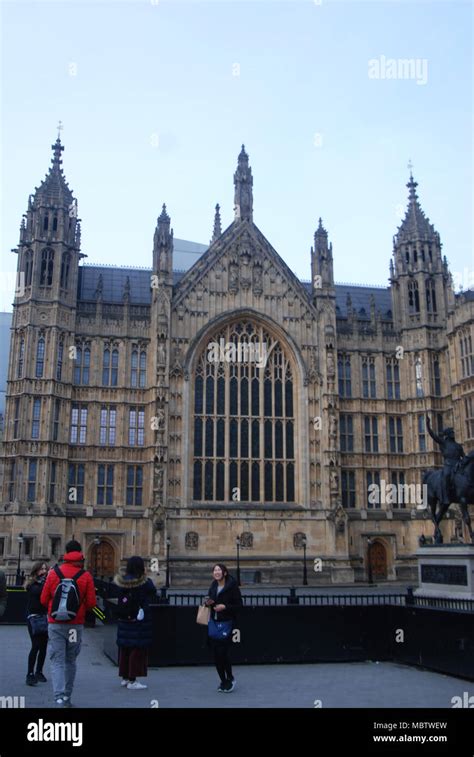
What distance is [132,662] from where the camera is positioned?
1270 centimetres

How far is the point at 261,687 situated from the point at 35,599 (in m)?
4.52

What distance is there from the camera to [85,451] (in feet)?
148

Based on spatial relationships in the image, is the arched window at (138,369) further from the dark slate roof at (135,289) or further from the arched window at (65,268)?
the arched window at (65,268)

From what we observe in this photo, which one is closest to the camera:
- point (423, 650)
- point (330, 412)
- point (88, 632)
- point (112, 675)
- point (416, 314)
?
point (112, 675)

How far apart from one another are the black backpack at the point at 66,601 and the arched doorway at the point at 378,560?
38.4 metres

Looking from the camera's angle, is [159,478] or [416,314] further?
[416,314]

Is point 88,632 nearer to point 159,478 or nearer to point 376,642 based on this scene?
point 376,642

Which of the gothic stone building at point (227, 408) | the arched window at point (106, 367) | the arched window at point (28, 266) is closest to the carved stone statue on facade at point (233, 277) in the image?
the gothic stone building at point (227, 408)

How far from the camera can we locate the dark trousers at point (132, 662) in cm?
→ 1269

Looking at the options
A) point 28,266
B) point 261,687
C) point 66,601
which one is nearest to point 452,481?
point 261,687

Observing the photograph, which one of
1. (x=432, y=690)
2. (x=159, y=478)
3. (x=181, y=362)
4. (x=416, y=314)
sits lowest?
(x=432, y=690)
